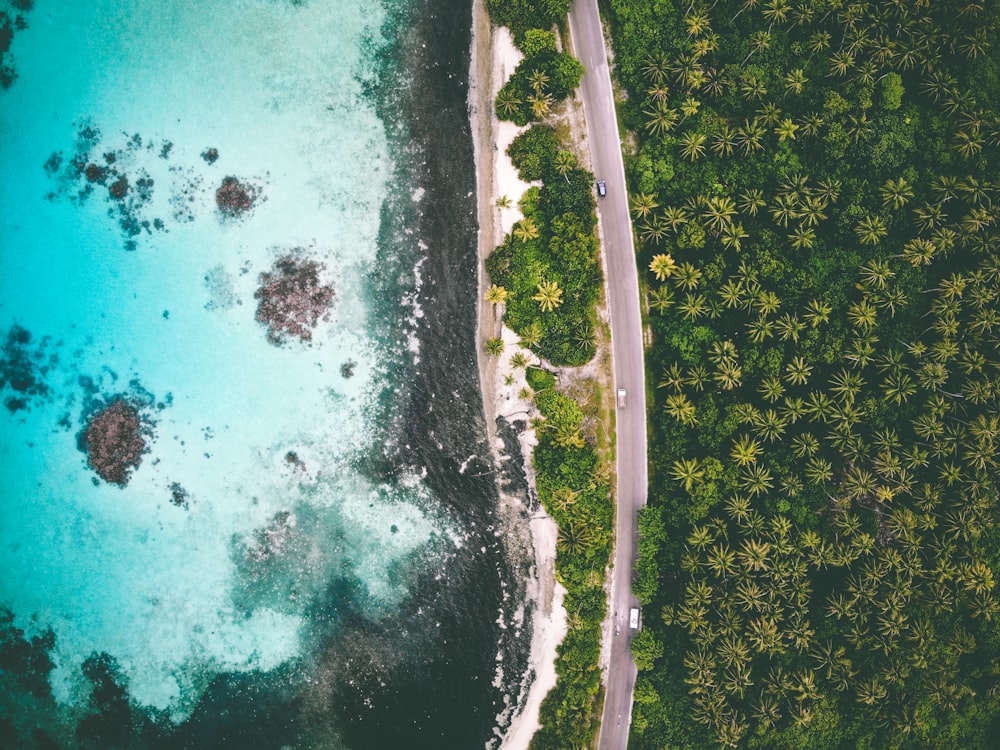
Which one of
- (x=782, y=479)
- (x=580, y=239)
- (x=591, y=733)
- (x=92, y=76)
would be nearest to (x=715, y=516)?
(x=782, y=479)

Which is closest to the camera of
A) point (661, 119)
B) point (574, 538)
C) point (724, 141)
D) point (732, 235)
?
point (732, 235)

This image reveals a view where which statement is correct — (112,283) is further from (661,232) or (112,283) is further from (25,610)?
(661,232)

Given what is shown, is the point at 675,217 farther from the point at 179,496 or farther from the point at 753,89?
the point at 179,496

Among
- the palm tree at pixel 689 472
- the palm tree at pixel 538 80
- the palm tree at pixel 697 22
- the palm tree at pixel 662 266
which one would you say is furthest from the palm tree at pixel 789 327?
the palm tree at pixel 538 80

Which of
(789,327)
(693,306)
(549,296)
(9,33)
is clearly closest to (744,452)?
(789,327)

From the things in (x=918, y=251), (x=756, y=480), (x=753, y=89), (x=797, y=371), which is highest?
(x=753, y=89)

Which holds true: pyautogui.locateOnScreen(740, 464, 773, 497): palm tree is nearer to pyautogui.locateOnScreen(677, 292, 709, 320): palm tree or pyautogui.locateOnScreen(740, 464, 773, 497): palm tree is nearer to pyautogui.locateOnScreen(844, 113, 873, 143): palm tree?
pyautogui.locateOnScreen(677, 292, 709, 320): palm tree
